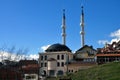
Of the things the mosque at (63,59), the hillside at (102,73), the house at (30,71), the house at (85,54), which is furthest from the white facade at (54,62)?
the hillside at (102,73)

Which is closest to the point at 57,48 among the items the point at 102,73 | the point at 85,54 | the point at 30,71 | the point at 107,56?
the point at 85,54

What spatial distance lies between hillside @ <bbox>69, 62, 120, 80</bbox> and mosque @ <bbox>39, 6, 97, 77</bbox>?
11.8 metres

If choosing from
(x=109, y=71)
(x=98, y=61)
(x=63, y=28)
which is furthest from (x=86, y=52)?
(x=109, y=71)

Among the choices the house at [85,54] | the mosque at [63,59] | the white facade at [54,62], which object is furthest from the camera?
the house at [85,54]

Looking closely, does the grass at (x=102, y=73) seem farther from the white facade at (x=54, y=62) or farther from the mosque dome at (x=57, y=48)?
the mosque dome at (x=57, y=48)

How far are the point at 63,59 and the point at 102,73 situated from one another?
26128mm

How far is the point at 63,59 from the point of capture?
11688cm

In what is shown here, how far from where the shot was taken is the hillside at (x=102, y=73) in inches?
3484

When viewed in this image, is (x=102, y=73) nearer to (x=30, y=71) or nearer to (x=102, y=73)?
(x=102, y=73)

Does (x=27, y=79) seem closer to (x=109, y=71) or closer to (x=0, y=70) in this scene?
(x=109, y=71)

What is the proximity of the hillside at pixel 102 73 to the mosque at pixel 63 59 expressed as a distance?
11.8m

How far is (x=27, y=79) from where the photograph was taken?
98.0m

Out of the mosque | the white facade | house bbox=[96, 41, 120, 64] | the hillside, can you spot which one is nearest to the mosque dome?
the mosque

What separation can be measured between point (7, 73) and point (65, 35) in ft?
225
